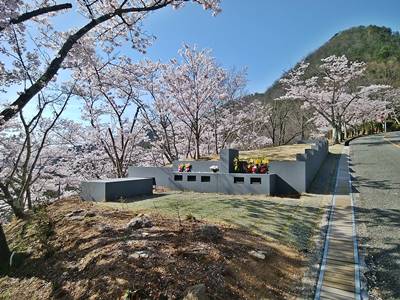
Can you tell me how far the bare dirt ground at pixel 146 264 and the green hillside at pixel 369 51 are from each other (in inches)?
1537

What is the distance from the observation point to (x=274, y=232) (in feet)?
21.0

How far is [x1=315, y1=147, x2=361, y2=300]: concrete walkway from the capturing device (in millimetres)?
4129

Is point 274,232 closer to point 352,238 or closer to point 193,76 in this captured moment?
point 352,238

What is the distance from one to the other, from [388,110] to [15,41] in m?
44.9

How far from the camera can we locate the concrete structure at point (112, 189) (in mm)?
9672

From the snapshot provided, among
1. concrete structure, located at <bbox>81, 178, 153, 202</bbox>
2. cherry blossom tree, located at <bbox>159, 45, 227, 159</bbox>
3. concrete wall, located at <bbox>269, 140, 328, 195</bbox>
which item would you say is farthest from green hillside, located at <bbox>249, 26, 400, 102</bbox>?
concrete structure, located at <bbox>81, 178, 153, 202</bbox>

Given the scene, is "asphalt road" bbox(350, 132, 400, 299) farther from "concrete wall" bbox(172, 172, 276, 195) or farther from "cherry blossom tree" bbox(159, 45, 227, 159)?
"cherry blossom tree" bbox(159, 45, 227, 159)

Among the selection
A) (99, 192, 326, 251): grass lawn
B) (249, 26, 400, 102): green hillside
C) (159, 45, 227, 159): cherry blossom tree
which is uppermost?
(249, 26, 400, 102): green hillside

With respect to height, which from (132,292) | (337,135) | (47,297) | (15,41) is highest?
(15,41)

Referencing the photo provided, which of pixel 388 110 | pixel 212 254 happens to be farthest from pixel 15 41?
pixel 388 110

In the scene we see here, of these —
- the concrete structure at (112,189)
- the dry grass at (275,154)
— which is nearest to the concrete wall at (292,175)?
the dry grass at (275,154)

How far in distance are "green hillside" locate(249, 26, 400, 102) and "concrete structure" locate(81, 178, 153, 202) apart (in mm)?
34847

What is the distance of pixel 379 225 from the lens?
22.1 ft

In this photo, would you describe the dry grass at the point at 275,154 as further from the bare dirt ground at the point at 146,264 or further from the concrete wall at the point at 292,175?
the bare dirt ground at the point at 146,264
